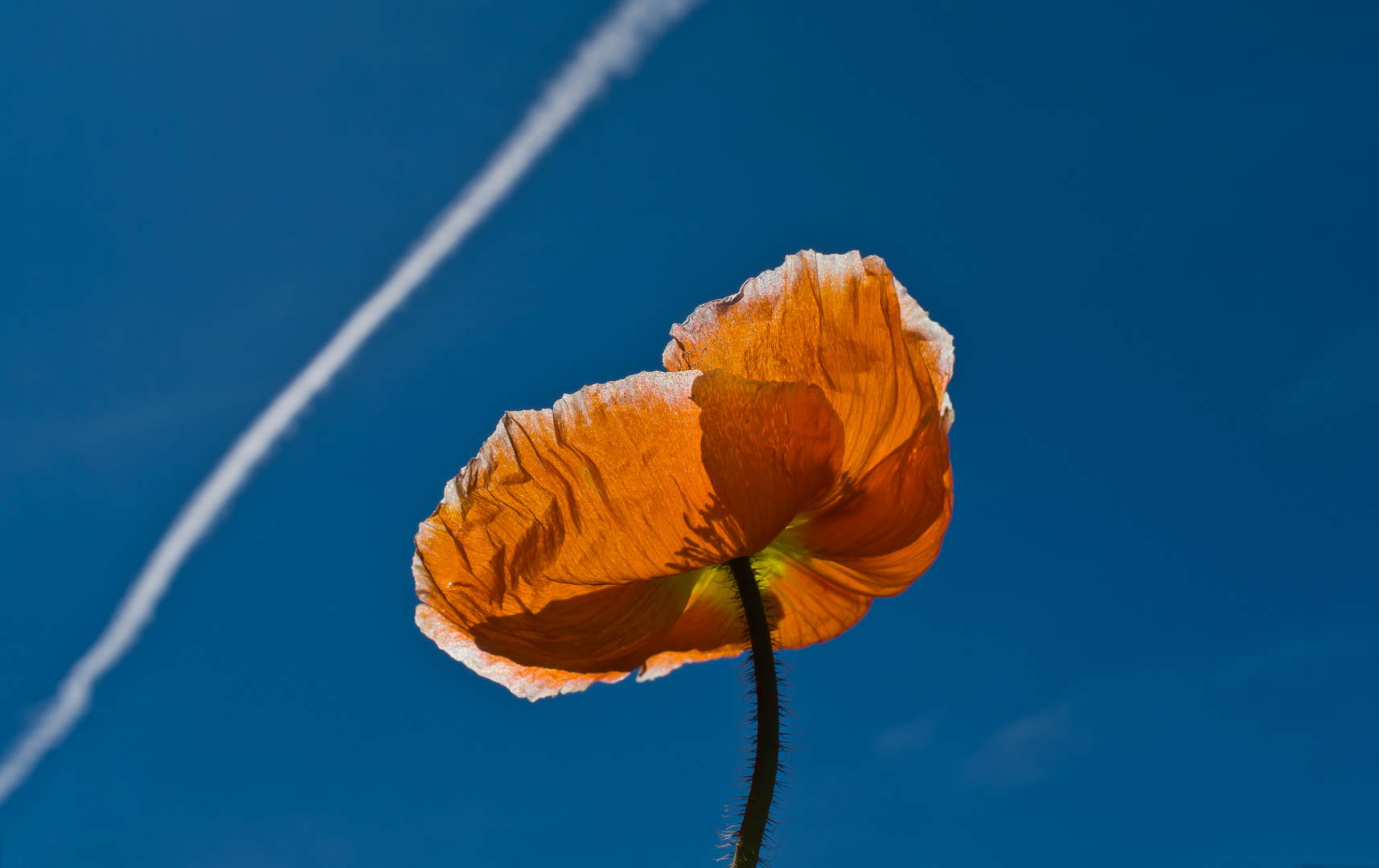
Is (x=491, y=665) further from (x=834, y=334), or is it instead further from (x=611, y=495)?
(x=834, y=334)

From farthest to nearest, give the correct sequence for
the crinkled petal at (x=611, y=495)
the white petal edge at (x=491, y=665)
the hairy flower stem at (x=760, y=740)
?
the white petal edge at (x=491, y=665) → the crinkled petal at (x=611, y=495) → the hairy flower stem at (x=760, y=740)

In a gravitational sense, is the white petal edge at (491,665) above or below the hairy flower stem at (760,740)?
above

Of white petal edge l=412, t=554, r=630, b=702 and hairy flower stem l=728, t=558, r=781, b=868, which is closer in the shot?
hairy flower stem l=728, t=558, r=781, b=868

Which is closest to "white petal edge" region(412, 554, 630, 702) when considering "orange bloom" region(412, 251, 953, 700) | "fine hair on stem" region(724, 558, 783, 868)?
"orange bloom" region(412, 251, 953, 700)

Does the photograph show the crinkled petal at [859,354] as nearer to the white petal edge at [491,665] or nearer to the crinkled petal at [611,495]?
the crinkled petal at [611,495]

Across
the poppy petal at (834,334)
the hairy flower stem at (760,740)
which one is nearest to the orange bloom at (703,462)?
the poppy petal at (834,334)

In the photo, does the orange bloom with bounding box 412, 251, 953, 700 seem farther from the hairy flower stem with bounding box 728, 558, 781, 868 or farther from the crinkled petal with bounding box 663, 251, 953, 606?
the hairy flower stem with bounding box 728, 558, 781, 868

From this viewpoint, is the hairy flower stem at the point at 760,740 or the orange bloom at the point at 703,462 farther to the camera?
the orange bloom at the point at 703,462

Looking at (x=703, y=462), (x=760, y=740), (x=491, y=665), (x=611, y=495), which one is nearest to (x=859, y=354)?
(x=703, y=462)
